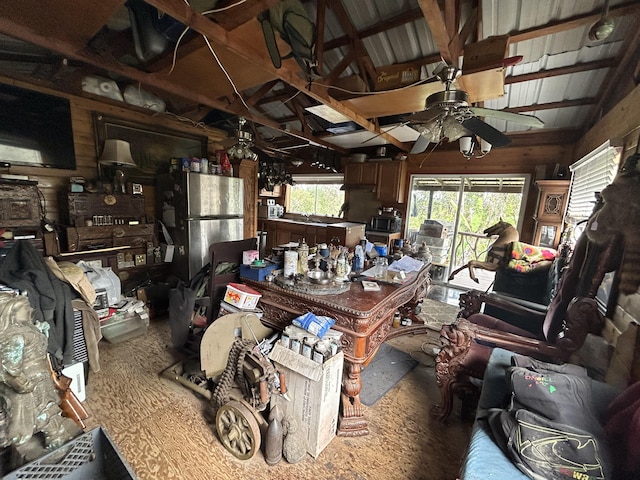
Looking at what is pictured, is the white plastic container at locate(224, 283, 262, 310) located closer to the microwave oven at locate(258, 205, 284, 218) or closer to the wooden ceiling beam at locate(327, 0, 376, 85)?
the wooden ceiling beam at locate(327, 0, 376, 85)

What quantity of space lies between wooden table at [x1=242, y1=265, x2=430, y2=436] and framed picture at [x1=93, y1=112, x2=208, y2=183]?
2.63 m

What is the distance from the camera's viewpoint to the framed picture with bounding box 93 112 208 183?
3068 millimetres

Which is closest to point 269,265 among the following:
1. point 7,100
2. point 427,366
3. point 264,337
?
point 264,337

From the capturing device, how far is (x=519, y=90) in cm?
283

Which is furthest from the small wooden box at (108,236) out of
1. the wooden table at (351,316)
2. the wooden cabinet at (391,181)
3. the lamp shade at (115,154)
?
the wooden cabinet at (391,181)

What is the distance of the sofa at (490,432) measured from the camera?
906 mm

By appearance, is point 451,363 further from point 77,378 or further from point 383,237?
point 383,237

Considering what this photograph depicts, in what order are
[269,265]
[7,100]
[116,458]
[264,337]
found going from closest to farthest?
[116,458] → [264,337] → [269,265] → [7,100]

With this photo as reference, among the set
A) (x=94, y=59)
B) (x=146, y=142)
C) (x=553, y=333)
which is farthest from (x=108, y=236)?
(x=553, y=333)

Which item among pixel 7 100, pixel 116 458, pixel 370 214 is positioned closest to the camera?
pixel 116 458

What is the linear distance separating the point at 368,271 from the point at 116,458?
1876mm

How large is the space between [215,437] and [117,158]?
3037mm

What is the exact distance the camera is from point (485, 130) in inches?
66.7

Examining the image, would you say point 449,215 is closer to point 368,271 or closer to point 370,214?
point 370,214
